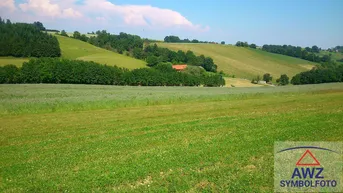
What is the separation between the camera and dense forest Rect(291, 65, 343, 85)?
11288 centimetres

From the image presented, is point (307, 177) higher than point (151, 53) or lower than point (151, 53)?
lower

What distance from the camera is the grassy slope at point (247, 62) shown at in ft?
433

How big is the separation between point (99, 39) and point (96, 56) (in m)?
43.3

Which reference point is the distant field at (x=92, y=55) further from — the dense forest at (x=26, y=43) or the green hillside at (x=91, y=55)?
the dense forest at (x=26, y=43)

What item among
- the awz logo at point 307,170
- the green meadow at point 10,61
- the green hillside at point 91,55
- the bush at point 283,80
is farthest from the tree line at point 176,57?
the awz logo at point 307,170

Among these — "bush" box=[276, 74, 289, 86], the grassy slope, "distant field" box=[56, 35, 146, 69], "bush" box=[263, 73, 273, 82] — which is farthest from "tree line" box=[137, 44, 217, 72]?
"bush" box=[276, 74, 289, 86]

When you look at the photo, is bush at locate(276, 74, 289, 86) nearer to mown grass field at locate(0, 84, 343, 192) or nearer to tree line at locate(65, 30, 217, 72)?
tree line at locate(65, 30, 217, 72)

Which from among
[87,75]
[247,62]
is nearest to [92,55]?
[87,75]

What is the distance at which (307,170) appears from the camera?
376 inches

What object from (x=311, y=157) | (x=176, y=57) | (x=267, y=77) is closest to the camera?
(x=311, y=157)

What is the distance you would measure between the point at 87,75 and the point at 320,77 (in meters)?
88.8

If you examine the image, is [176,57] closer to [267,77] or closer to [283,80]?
[267,77]

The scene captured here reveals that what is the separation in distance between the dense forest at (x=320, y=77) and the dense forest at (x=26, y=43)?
9628cm

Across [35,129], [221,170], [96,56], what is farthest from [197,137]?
[96,56]
